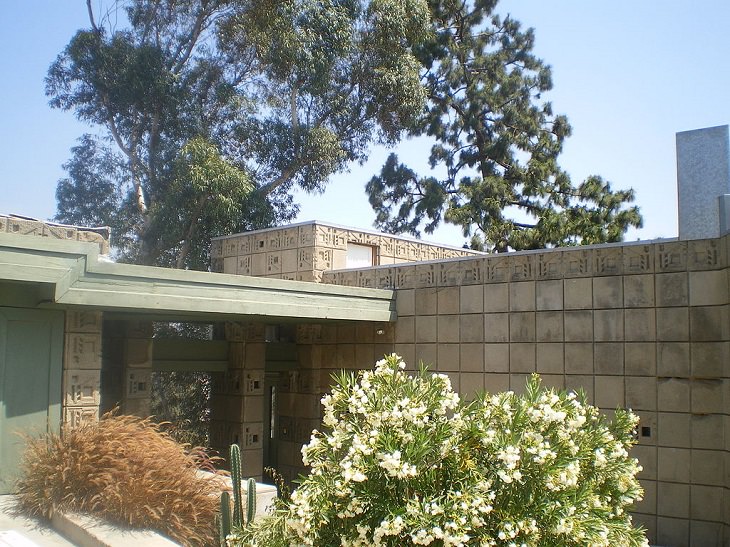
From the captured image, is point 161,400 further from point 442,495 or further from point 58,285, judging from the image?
point 442,495

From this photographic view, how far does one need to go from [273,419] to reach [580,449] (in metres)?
10.2

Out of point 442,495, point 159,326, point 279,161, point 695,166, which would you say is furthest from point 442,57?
point 442,495

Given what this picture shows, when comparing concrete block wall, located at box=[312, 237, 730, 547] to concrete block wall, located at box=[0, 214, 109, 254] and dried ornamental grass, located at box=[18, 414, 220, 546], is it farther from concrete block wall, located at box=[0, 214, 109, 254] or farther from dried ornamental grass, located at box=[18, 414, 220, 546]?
concrete block wall, located at box=[0, 214, 109, 254]

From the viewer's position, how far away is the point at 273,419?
1526 cm

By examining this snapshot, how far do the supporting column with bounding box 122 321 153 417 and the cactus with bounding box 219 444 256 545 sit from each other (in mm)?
4216

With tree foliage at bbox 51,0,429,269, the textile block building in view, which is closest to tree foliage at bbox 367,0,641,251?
tree foliage at bbox 51,0,429,269

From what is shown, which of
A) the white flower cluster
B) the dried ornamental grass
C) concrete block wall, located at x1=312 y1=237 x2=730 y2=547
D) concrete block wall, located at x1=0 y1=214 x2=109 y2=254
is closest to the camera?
the white flower cluster

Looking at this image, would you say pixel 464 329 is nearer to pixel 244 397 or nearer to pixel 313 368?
pixel 313 368

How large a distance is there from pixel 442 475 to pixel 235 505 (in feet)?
8.51

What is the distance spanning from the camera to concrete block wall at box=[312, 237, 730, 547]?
903 cm

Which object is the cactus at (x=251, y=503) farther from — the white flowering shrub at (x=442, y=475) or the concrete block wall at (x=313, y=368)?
the concrete block wall at (x=313, y=368)

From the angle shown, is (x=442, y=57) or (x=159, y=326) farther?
(x=442, y=57)

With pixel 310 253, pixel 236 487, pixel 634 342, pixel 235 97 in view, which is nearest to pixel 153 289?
pixel 236 487

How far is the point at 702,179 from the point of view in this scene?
9.69m
